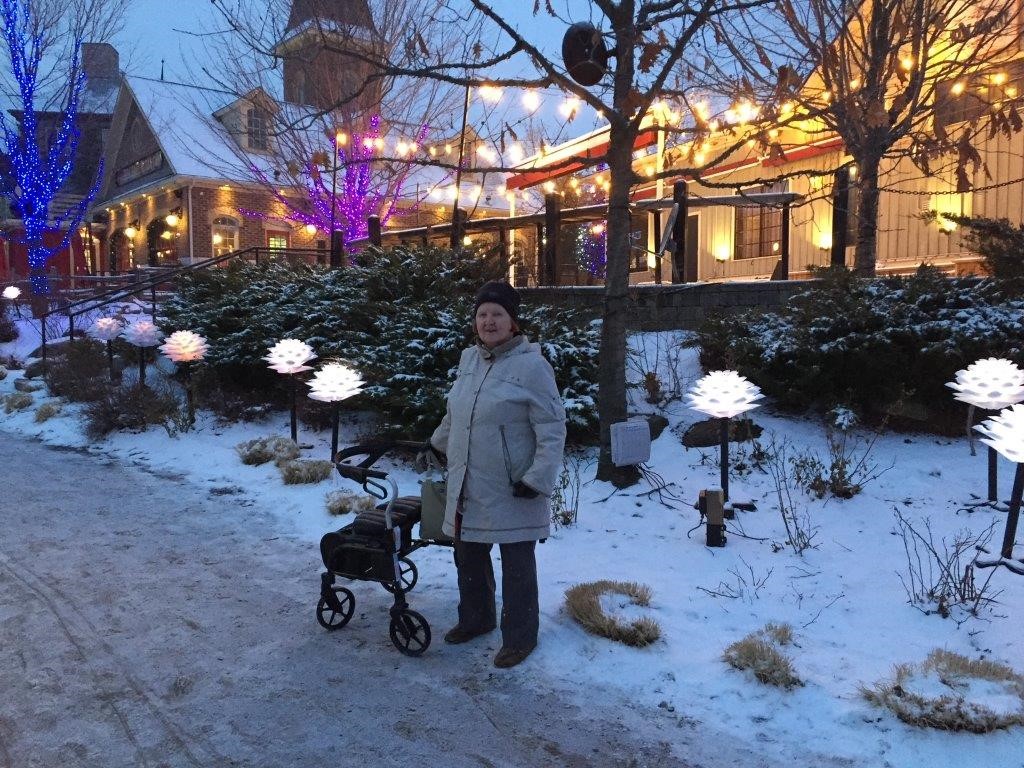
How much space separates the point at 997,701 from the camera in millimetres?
2791

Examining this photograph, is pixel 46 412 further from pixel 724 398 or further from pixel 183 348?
pixel 724 398

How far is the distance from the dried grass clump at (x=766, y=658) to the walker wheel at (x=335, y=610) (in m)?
1.88

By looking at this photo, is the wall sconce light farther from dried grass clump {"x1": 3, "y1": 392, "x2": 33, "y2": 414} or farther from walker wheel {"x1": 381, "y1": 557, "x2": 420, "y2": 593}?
walker wheel {"x1": 381, "y1": 557, "x2": 420, "y2": 593}

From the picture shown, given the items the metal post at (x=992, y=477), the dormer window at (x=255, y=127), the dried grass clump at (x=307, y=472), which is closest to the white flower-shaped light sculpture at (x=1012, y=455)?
the metal post at (x=992, y=477)

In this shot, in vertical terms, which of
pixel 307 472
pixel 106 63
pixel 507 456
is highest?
pixel 106 63

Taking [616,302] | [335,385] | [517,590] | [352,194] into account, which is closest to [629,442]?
[616,302]

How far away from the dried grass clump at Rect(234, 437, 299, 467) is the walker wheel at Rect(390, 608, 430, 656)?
3.88 meters

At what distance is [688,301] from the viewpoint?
834 cm

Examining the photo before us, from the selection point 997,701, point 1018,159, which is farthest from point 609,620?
point 1018,159

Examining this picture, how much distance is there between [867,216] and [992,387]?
13.2 feet

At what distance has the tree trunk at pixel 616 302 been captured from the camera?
18.1 feet

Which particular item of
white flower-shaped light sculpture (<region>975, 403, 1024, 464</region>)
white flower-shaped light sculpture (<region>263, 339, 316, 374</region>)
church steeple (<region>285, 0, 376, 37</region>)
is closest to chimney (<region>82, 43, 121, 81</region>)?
church steeple (<region>285, 0, 376, 37</region>)

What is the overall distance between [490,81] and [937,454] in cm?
441

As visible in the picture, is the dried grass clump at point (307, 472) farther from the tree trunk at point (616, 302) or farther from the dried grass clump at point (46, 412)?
the dried grass clump at point (46, 412)
